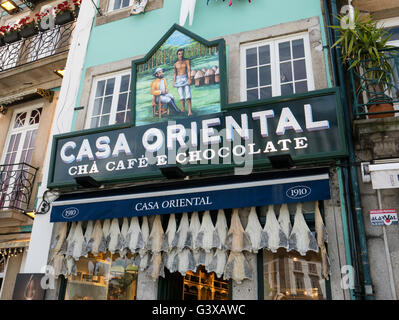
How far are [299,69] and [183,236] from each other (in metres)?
3.62

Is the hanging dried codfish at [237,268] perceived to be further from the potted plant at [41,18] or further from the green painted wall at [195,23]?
the potted plant at [41,18]

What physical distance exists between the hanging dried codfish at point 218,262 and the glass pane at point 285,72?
328cm

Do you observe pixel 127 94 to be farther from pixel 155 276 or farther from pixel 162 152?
pixel 155 276

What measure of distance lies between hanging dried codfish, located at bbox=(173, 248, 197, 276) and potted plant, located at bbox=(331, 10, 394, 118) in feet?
12.0

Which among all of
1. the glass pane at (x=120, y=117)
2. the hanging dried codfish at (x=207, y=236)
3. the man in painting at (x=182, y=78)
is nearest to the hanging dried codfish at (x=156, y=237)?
the hanging dried codfish at (x=207, y=236)

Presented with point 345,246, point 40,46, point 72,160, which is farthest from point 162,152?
point 40,46

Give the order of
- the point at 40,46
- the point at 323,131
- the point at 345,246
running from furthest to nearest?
the point at 40,46 < the point at 323,131 < the point at 345,246

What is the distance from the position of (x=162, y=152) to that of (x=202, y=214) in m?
1.33

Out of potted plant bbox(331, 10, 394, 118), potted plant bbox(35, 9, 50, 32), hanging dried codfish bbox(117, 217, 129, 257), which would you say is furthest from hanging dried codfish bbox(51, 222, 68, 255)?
potted plant bbox(35, 9, 50, 32)

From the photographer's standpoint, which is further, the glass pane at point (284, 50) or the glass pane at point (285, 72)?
the glass pane at point (284, 50)

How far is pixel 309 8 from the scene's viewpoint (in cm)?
733

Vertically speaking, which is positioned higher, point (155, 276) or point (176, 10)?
point (176, 10)

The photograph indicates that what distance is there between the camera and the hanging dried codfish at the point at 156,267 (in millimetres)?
6238

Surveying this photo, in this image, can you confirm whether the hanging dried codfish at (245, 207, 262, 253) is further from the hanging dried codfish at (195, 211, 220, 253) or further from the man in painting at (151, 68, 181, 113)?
the man in painting at (151, 68, 181, 113)
